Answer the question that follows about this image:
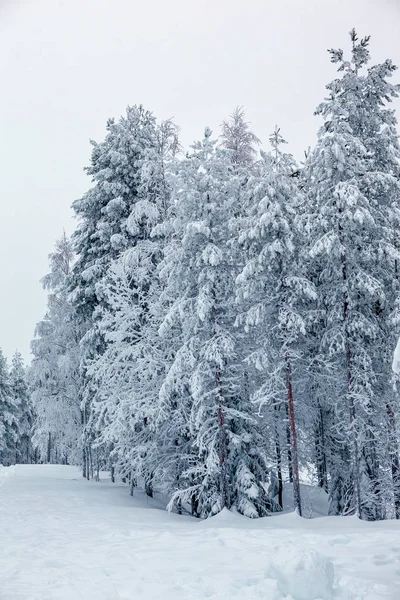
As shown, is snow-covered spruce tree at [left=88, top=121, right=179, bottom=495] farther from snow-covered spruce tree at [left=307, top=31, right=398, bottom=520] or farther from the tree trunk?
the tree trunk

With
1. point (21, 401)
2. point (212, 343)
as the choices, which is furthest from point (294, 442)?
point (21, 401)

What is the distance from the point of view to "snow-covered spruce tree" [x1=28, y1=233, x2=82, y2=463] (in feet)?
84.2

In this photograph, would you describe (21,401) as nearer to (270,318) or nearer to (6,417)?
(6,417)

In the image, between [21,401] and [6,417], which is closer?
[6,417]

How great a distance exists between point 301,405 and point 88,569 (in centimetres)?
994

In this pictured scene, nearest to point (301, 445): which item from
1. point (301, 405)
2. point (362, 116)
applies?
point (301, 405)

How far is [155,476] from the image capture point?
17.9m

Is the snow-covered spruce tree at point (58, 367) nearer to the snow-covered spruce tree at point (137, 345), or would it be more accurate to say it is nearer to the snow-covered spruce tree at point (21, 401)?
the snow-covered spruce tree at point (137, 345)

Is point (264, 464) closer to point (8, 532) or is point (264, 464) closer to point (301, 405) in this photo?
point (301, 405)

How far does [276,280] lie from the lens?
51.5 ft

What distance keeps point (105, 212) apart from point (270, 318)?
930cm

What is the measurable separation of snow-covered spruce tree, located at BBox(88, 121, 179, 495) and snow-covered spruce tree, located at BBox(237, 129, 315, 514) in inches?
147

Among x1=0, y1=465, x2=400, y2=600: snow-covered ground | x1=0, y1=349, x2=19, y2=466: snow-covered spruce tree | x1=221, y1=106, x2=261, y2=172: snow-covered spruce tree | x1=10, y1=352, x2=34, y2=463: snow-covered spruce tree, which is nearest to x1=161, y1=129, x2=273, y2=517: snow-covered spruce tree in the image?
x1=0, y1=465, x2=400, y2=600: snow-covered ground

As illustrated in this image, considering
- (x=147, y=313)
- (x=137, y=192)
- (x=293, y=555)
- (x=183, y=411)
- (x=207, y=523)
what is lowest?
(x=207, y=523)
